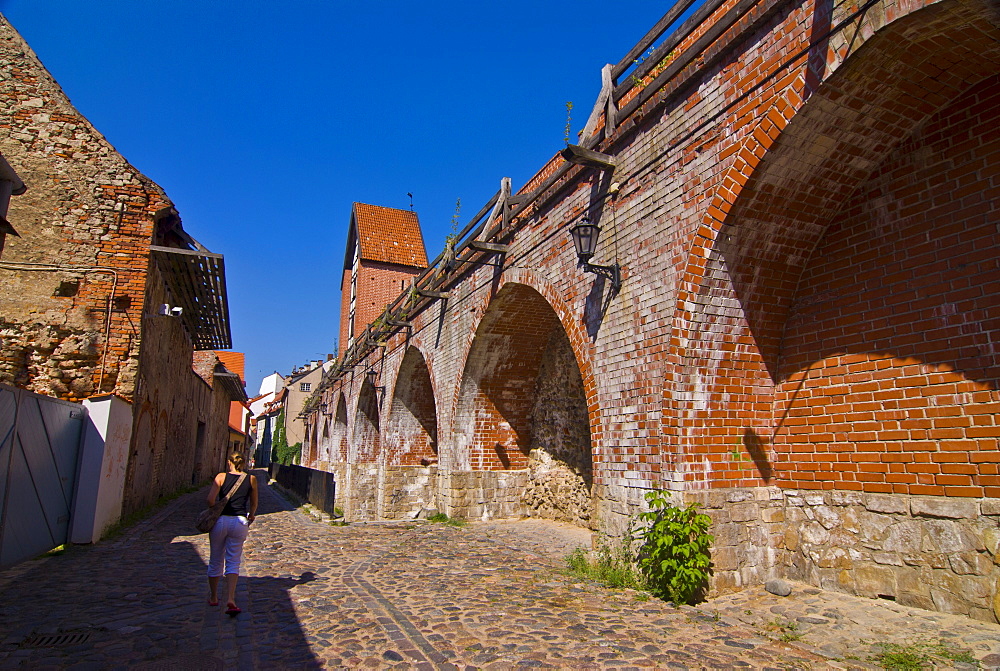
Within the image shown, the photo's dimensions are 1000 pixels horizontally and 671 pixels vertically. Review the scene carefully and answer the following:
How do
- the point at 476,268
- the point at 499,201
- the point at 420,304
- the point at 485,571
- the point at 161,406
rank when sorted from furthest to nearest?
the point at 420,304 < the point at 161,406 < the point at 476,268 < the point at 499,201 < the point at 485,571

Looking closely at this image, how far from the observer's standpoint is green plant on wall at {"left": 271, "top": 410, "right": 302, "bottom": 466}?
4334cm

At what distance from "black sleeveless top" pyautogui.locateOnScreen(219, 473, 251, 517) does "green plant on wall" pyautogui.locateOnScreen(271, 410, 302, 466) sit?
39.2 meters

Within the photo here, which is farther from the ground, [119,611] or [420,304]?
[420,304]

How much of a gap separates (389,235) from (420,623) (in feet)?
84.0

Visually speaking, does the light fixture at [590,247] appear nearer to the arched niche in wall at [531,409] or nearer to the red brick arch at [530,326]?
the red brick arch at [530,326]

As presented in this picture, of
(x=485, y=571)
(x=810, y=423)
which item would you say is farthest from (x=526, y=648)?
(x=810, y=423)

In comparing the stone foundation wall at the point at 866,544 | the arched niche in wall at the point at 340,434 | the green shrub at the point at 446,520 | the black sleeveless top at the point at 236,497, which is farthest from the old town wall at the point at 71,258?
the arched niche in wall at the point at 340,434

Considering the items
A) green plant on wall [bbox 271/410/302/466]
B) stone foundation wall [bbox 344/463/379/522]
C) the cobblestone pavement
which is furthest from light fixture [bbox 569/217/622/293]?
green plant on wall [bbox 271/410/302/466]

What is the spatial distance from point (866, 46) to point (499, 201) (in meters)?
6.06

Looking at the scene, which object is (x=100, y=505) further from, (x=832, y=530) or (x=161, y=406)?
(x=832, y=530)

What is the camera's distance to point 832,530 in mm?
4625

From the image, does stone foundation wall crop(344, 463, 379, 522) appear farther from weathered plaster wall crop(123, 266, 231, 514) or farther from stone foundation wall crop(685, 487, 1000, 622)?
stone foundation wall crop(685, 487, 1000, 622)

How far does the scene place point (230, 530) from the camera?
15.2ft

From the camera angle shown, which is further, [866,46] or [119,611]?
[119,611]
